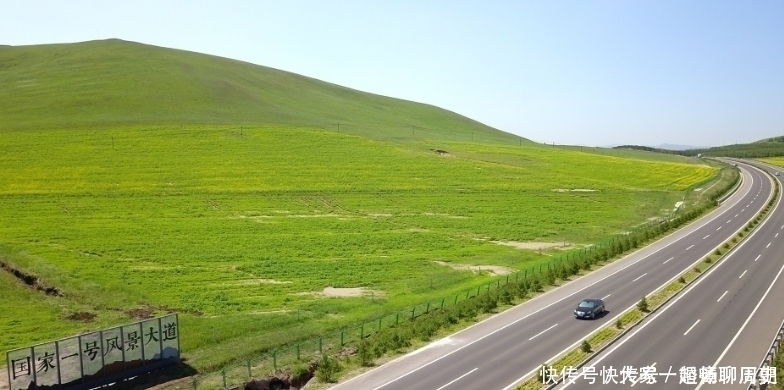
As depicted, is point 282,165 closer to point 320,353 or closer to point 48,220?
point 48,220

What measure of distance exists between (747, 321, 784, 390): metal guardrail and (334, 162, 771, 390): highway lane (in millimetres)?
8844

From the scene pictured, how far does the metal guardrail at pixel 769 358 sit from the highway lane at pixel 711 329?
67cm

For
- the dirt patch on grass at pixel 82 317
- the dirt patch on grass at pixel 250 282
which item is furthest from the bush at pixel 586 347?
the dirt patch on grass at pixel 82 317

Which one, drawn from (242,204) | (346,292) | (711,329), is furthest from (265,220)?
(711,329)

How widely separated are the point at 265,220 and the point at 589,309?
4419cm

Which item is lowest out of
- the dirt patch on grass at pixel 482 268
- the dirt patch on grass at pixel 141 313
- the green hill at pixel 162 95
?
the dirt patch on grass at pixel 141 313

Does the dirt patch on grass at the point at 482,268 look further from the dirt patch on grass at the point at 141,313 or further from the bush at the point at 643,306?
the dirt patch on grass at the point at 141,313

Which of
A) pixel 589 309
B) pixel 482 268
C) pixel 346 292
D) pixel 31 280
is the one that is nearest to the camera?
pixel 589 309

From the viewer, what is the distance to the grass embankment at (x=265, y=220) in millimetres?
41281

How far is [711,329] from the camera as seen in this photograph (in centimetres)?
3347

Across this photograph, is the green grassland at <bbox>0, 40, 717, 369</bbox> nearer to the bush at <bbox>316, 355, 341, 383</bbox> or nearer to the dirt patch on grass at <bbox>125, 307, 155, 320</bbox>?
the dirt patch on grass at <bbox>125, 307, 155, 320</bbox>

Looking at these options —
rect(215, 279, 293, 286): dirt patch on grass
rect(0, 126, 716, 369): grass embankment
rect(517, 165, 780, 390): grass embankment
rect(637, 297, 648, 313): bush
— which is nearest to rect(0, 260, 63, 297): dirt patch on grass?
rect(0, 126, 716, 369): grass embankment

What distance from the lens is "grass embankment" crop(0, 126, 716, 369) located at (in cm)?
4128

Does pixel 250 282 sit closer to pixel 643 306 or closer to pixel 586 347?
pixel 586 347
